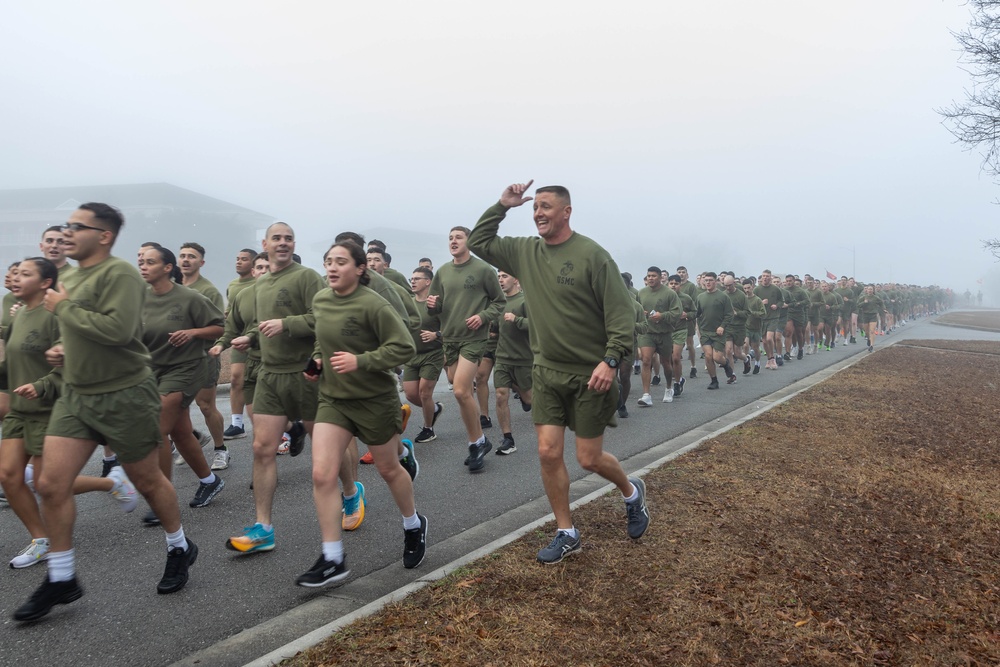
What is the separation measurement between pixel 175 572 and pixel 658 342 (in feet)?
29.4

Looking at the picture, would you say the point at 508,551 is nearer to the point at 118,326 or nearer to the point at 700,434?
the point at 118,326

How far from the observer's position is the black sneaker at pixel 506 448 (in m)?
7.56

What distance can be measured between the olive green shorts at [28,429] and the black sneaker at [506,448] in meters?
4.30

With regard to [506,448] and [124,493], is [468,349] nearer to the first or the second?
[506,448]

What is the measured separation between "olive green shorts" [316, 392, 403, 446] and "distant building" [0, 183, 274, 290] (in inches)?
2714

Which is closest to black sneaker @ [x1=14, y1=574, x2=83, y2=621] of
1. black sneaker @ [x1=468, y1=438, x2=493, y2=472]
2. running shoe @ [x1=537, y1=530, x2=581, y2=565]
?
running shoe @ [x1=537, y1=530, x2=581, y2=565]

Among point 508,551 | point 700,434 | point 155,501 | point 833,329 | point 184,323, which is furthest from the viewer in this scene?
point 833,329

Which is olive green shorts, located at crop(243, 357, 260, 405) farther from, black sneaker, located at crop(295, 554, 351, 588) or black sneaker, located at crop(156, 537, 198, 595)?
black sneaker, located at crop(295, 554, 351, 588)

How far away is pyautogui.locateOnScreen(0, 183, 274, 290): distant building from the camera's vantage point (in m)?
71.9

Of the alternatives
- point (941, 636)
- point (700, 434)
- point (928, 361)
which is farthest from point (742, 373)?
point (941, 636)

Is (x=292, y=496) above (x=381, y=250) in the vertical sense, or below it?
below

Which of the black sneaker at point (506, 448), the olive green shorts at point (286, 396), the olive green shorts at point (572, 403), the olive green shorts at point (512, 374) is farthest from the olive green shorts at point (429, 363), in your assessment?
the olive green shorts at point (572, 403)

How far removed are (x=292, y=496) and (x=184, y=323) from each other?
5.41ft

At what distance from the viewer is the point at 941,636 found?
3.23 metres
